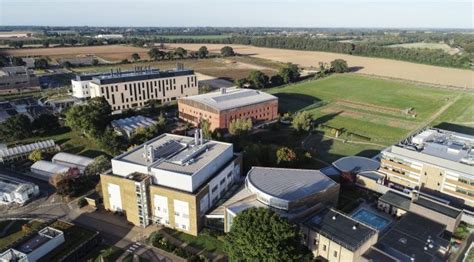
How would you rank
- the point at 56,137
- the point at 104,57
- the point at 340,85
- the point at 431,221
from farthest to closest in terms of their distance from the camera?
the point at 104,57, the point at 340,85, the point at 56,137, the point at 431,221

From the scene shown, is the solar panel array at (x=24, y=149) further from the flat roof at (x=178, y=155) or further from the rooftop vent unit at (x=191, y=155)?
the rooftop vent unit at (x=191, y=155)

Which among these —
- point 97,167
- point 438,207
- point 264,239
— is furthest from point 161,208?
point 438,207

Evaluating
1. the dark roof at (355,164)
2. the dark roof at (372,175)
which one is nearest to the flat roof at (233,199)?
the dark roof at (355,164)

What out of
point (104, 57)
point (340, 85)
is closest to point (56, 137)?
point (340, 85)

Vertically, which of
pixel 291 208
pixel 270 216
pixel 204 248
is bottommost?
pixel 204 248

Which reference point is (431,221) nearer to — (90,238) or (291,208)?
(291,208)

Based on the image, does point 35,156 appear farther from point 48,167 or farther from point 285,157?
point 285,157
